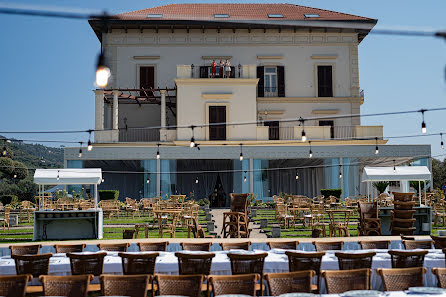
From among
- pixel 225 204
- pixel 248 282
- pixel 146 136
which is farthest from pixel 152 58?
pixel 248 282

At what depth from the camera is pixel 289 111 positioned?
38.2 meters

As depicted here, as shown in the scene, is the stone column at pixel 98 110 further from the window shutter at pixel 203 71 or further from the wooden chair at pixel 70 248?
the wooden chair at pixel 70 248

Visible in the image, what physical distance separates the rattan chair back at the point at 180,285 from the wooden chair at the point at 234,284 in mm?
188

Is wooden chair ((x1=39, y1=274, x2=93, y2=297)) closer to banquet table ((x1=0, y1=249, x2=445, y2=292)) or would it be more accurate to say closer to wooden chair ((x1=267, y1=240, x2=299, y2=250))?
banquet table ((x1=0, y1=249, x2=445, y2=292))

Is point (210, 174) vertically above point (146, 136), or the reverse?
point (146, 136)

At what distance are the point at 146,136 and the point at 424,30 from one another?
32512mm

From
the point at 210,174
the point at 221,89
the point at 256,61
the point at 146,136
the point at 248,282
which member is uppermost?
the point at 256,61

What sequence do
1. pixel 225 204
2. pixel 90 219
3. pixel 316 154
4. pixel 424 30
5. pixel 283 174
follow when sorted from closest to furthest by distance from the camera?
1. pixel 424 30
2. pixel 90 219
3. pixel 316 154
4. pixel 225 204
5. pixel 283 174

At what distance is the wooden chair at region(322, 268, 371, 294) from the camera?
22.4 ft

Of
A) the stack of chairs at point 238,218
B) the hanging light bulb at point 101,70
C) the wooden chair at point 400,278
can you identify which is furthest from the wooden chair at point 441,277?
the stack of chairs at point 238,218

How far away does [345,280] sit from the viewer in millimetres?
6883

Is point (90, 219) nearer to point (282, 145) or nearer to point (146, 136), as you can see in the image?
point (282, 145)

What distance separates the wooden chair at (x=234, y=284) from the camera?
655 centimetres

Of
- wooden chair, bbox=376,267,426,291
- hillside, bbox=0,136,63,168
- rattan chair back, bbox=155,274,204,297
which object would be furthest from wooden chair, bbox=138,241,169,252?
hillside, bbox=0,136,63,168
